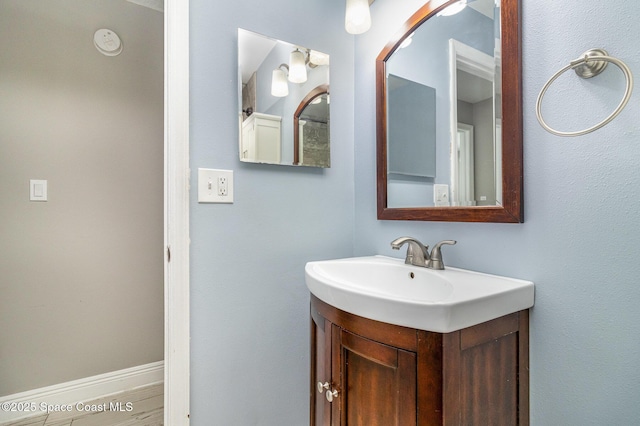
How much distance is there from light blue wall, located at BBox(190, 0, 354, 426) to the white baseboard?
1.03 meters

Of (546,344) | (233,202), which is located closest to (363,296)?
(546,344)

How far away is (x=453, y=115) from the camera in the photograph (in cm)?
100

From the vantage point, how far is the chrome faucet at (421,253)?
37.4 inches

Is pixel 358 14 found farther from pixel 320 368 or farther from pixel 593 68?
pixel 320 368

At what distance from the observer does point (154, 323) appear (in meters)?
1.82

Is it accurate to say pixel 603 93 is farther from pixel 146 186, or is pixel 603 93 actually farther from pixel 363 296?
pixel 146 186

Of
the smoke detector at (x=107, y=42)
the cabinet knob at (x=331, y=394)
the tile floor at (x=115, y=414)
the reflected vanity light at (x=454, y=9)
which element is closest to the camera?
the cabinet knob at (x=331, y=394)

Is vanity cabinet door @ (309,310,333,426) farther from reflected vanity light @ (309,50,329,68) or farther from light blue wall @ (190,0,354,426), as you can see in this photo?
reflected vanity light @ (309,50,329,68)

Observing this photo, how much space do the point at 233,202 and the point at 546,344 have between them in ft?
3.47

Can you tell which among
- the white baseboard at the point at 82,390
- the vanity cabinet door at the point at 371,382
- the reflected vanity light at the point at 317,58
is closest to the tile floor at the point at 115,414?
the white baseboard at the point at 82,390

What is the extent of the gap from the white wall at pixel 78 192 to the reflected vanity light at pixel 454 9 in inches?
66.5

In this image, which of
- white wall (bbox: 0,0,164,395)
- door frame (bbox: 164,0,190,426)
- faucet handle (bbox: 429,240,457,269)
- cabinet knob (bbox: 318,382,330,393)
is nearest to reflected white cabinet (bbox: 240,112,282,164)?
door frame (bbox: 164,0,190,426)

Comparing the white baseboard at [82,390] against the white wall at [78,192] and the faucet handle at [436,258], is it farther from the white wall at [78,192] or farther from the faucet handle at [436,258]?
the faucet handle at [436,258]

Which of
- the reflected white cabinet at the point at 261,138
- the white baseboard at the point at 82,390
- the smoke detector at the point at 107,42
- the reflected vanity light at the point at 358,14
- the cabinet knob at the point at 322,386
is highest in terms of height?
the smoke detector at the point at 107,42
